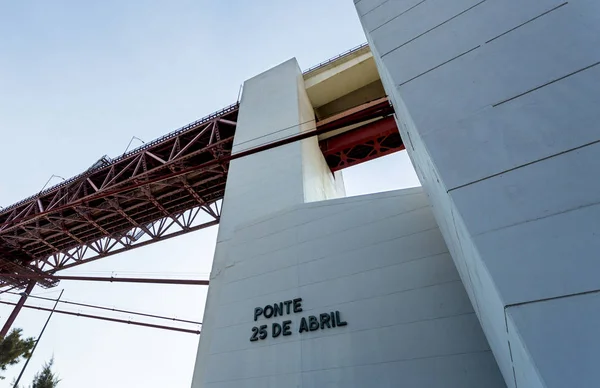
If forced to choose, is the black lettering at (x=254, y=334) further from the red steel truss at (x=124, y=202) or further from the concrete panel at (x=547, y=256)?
the red steel truss at (x=124, y=202)

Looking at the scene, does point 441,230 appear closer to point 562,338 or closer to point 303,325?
point 303,325

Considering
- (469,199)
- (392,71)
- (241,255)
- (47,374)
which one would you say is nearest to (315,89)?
(241,255)

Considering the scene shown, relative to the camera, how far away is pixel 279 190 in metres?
9.80

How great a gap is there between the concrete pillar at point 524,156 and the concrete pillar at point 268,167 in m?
6.07

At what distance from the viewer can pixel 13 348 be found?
19625mm

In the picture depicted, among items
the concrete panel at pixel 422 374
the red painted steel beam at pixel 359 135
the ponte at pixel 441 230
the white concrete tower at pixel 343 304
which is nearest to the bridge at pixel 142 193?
the red painted steel beam at pixel 359 135

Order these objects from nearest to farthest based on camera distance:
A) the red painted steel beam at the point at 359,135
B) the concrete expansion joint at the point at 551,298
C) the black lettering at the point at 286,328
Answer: the concrete expansion joint at the point at 551,298
the black lettering at the point at 286,328
the red painted steel beam at the point at 359,135

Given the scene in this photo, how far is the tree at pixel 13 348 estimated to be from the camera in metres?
19.2

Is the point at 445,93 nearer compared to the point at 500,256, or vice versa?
the point at 500,256

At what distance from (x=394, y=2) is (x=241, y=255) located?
21.9ft

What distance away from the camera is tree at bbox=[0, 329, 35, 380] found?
63.0 feet

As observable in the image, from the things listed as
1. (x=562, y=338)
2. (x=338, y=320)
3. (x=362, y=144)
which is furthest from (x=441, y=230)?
(x=362, y=144)

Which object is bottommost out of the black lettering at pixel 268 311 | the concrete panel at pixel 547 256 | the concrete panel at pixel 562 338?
the concrete panel at pixel 562 338

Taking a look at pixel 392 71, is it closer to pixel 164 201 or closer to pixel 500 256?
pixel 500 256
